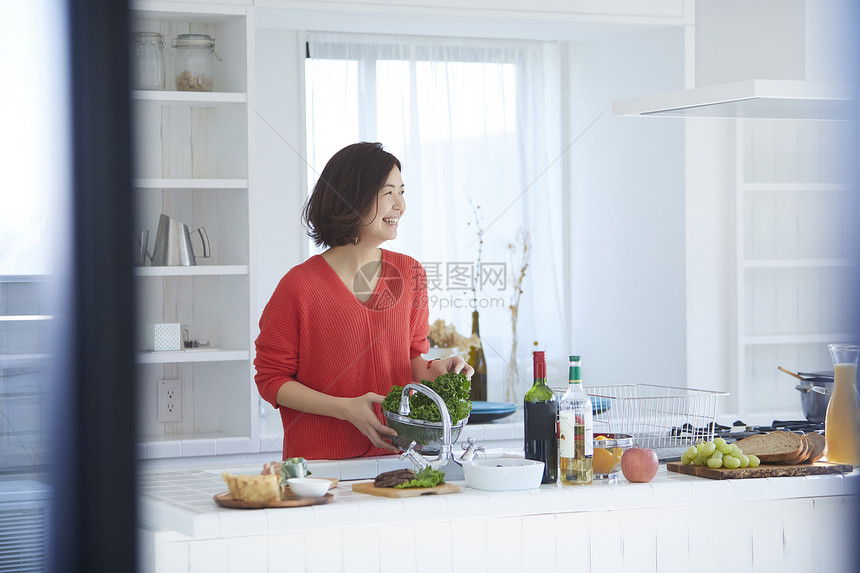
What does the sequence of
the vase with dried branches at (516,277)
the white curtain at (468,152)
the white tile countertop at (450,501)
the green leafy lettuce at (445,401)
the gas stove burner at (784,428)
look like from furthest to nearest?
the vase with dried branches at (516,277) < the white curtain at (468,152) < the gas stove burner at (784,428) < the green leafy lettuce at (445,401) < the white tile countertop at (450,501)

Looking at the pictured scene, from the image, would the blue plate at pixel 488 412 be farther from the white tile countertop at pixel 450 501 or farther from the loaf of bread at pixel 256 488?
the loaf of bread at pixel 256 488

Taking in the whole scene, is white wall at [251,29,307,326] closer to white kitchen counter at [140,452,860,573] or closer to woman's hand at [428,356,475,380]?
woman's hand at [428,356,475,380]

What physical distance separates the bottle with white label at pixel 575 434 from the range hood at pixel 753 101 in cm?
64

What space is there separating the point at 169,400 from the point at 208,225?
1.92 ft

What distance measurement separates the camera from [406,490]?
162cm

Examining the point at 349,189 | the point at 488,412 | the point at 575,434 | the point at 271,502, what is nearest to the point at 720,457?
the point at 575,434

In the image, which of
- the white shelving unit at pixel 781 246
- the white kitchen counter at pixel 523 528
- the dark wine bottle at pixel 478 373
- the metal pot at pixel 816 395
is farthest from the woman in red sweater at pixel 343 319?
the white shelving unit at pixel 781 246

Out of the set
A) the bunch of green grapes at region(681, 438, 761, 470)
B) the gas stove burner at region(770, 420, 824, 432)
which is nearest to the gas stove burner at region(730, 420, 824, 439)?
the gas stove burner at region(770, 420, 824, 432)

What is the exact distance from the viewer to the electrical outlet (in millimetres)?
3172

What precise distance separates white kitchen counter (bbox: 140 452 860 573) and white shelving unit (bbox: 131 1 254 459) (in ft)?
3.23

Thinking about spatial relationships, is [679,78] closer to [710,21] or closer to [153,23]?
[710,21]

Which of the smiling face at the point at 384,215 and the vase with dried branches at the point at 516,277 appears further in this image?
the vase with dried branches at the point at 516,277

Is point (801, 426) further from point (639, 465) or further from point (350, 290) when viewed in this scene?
point (350, 290)

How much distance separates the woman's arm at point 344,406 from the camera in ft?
6.54
